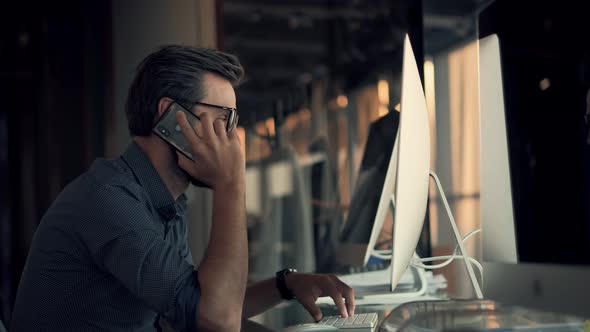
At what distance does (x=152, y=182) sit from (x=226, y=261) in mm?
283

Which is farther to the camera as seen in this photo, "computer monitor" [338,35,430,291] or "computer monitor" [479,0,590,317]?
"computer monitor" [338,35,430,291]

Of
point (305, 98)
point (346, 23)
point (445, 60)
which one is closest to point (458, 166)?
point (445, 60)

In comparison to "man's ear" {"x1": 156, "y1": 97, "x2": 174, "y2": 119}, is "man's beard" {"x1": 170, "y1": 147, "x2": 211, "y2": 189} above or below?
below

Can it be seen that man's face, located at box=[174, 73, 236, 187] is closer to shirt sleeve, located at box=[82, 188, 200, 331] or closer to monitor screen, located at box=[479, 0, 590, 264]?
shirt sleeve, located at box=[82, 188, 200, 331]

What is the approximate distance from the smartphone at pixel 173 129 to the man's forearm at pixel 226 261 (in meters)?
0.14

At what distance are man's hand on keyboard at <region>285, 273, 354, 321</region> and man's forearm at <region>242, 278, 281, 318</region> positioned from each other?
7cm

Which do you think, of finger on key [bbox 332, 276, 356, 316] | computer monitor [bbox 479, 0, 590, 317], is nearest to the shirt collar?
finger on key [bbox 332, 276, 356, 316]

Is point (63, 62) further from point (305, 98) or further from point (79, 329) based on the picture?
point (305, 98)

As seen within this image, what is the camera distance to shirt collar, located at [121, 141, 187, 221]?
1295 millimetres

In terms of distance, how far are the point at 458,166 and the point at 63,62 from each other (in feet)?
14.9

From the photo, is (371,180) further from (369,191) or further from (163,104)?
(163,104)

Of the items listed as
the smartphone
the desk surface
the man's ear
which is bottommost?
the desk surface

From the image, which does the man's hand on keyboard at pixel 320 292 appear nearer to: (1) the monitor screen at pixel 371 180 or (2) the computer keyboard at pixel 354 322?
(2) the computer keyboard at pixel 354 322

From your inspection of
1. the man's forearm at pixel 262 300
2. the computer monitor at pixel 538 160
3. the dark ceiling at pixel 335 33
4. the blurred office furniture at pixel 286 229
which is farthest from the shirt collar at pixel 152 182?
the dark ceiling at pixel 335 33
